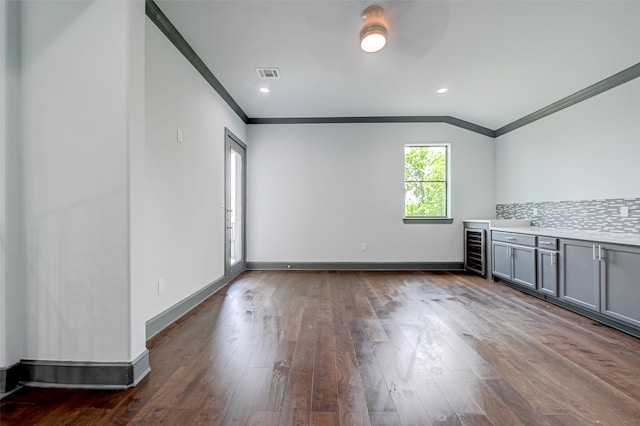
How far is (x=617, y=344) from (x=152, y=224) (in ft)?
12.9

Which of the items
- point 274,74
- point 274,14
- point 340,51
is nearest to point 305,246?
point 274,74

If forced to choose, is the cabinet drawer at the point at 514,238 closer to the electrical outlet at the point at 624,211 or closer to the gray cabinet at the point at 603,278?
the gray cabinet at the point at 603,278

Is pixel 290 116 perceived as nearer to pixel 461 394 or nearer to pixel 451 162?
pixel 451 162

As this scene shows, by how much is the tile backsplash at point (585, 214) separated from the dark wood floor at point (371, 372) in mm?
1206

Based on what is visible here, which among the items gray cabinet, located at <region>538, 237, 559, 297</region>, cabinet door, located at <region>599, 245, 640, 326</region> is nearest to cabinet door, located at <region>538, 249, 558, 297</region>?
gray cabinet, located at <region>538, 237, 559, 297</region>

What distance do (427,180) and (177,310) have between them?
4539mm

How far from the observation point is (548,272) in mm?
3285

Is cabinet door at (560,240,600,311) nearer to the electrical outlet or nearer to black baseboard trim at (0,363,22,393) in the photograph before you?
the electrical outlet

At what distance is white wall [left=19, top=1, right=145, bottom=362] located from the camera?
5.46 ft

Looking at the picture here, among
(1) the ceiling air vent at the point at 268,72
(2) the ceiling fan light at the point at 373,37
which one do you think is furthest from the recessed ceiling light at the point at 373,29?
(1) the ceiling air vent at the point at 268,72

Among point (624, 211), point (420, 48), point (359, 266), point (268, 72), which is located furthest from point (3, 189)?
point (624, 211)

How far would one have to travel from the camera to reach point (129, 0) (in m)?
1.68

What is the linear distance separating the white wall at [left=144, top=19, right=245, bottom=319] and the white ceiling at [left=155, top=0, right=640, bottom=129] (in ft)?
1.40

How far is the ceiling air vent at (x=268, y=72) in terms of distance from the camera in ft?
11.2
